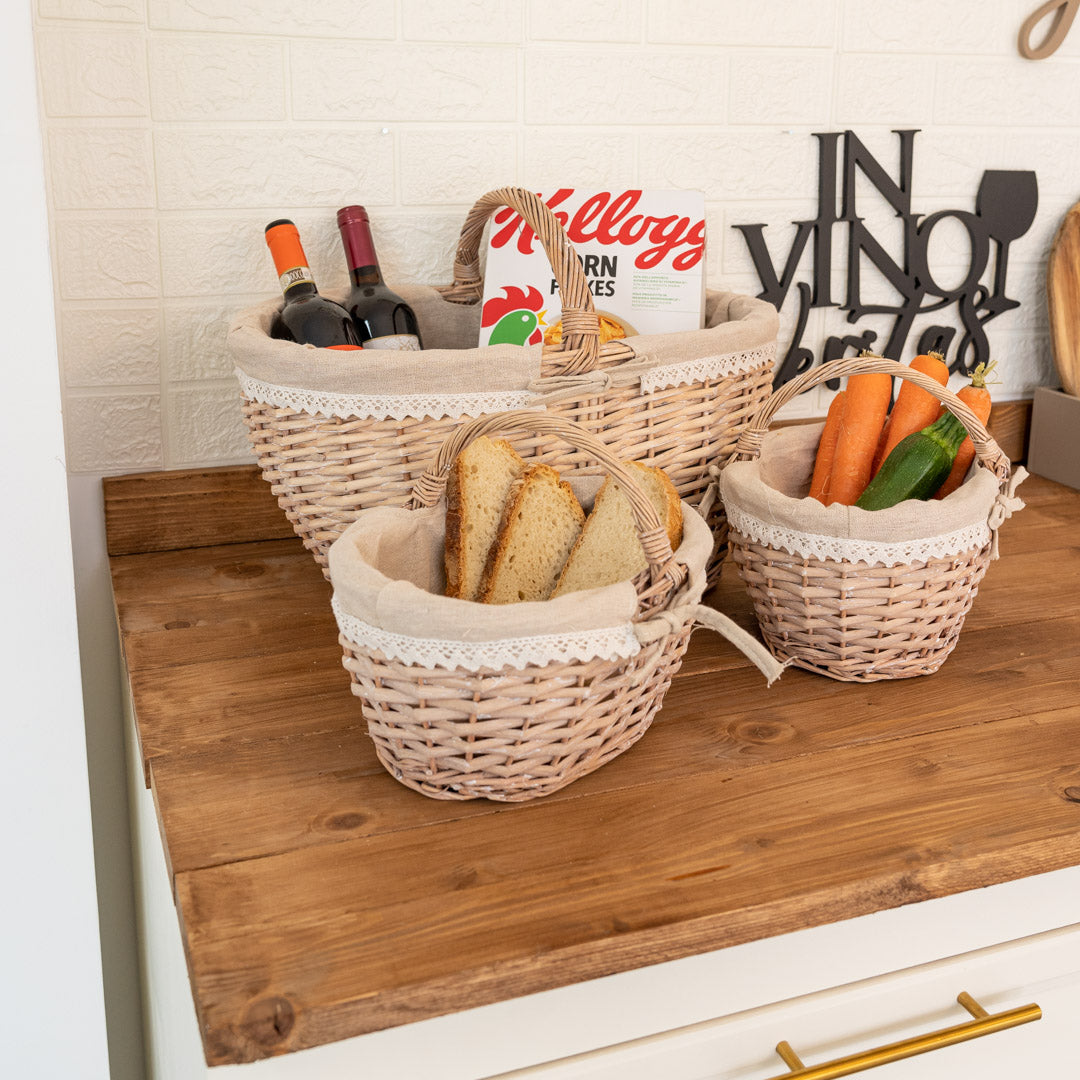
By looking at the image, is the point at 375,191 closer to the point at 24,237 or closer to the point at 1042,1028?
the point at 24,237

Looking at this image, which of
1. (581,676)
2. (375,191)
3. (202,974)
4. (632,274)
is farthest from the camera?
(375,191)

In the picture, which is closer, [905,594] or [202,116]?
[905,594]

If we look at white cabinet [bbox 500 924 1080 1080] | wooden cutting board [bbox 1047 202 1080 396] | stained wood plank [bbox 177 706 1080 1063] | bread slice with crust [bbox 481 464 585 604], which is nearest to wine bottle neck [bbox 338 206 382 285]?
bread slice with crust [bbox 481 464 585 604]

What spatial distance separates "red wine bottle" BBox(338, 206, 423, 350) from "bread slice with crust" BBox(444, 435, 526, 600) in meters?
0.25

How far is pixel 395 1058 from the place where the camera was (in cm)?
60

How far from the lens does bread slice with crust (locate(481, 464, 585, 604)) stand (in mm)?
788

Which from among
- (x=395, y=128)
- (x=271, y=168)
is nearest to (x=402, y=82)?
(x=395, y=128)

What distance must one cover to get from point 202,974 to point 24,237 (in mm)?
474

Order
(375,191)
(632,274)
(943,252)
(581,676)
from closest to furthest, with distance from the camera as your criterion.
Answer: (581,676) < (632,274) < (375,191) < (943,252)

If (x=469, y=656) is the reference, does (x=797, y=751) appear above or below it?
below

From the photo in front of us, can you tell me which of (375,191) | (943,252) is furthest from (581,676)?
(943,252)

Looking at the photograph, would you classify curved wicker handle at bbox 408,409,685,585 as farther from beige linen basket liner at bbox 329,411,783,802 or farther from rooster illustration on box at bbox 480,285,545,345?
rooster illustration on box at bbox 480,285,545,345

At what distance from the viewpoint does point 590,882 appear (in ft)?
2.07

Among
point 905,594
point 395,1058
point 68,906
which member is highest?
point 905,594
